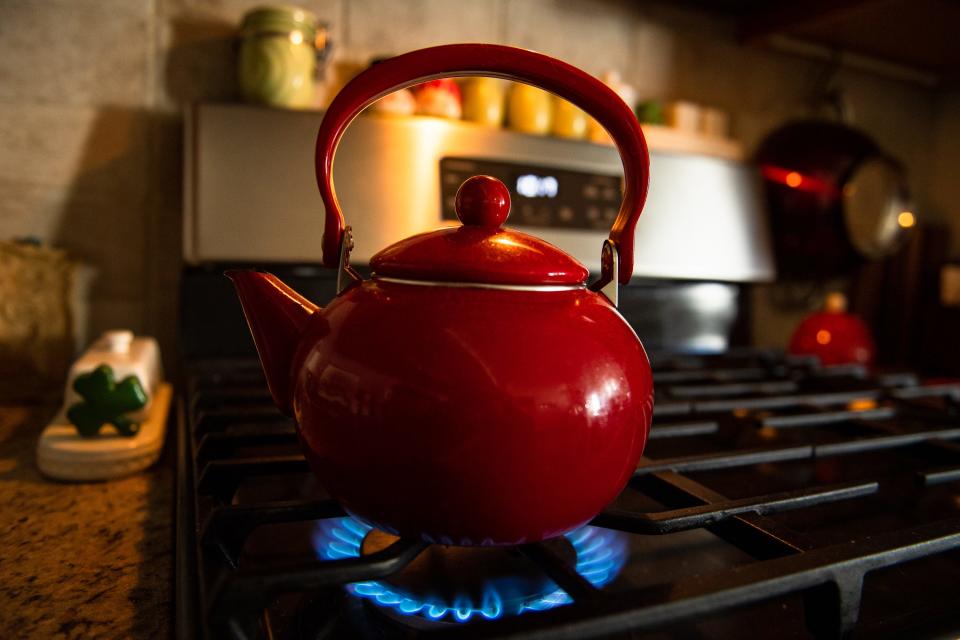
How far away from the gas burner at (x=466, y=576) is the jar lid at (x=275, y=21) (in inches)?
25.4

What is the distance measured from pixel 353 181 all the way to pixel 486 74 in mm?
481

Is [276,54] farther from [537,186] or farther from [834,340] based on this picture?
[834,340]

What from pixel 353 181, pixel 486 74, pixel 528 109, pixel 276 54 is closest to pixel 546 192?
pixel 528 109

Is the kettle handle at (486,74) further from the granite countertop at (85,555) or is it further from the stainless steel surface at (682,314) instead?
the stainless steel surface at (682,314)

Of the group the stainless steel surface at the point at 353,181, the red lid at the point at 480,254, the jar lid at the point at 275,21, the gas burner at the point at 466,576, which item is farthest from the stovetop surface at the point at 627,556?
the jar lid at the point at 275,21

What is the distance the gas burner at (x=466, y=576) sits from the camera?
0.33 m

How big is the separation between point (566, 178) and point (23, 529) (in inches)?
29.4

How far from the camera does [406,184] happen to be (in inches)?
32.8

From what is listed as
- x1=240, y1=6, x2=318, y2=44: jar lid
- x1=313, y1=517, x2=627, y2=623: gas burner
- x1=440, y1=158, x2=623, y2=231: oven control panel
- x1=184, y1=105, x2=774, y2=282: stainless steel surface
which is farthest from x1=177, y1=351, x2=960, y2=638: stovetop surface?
x1=240, y1=6, x2=318, y2=44: jar lid

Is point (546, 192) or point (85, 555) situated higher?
point (546, 192)

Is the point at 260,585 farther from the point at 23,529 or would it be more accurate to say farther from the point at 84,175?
the point at 84,175

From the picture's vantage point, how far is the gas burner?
0.33 meters

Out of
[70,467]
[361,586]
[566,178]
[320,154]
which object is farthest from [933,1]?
[70,467]

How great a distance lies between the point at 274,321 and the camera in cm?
38
